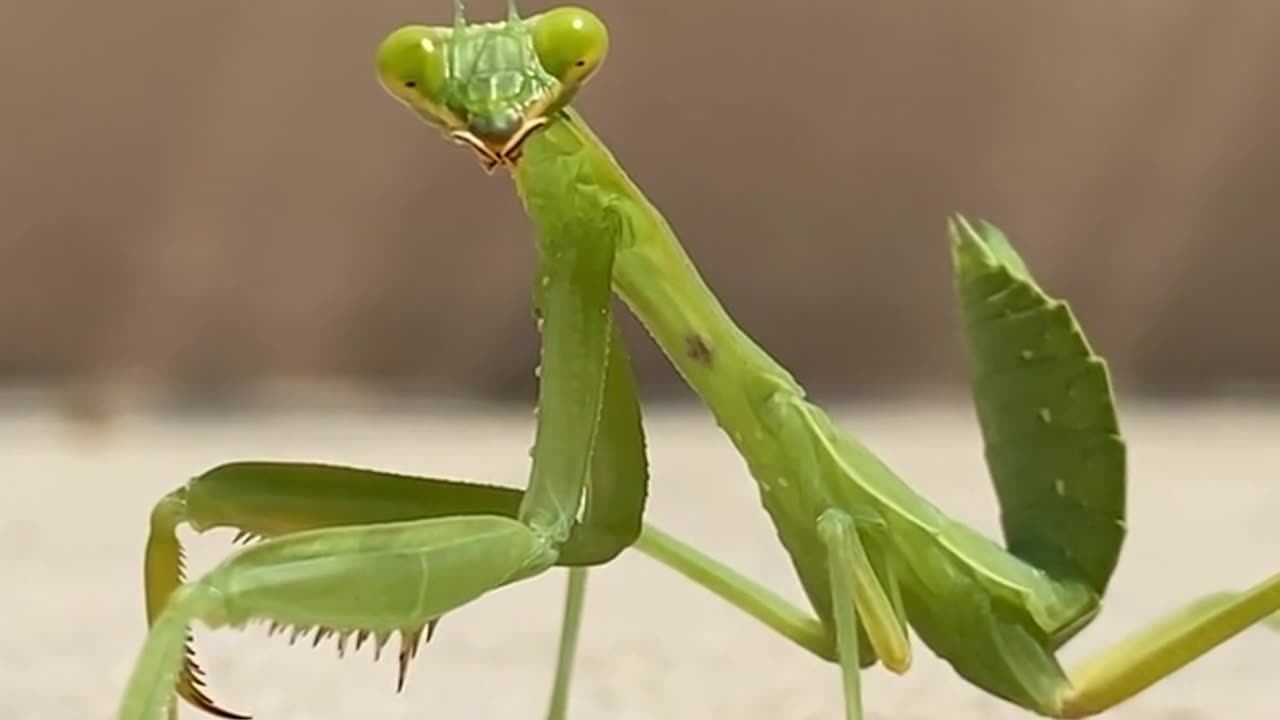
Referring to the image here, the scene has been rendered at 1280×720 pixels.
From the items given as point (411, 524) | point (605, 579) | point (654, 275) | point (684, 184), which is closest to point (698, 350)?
point (654, 275)

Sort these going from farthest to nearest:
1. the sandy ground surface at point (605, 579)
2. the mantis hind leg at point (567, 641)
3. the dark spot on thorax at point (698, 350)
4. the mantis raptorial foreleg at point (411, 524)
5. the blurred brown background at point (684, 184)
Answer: the blurred brown background at point (684, 184)
the sandy ground surface at point (605, 579)
the mantis hind leg at point (567, 641)
the dark spot on thorax at point (698, 350)
the mantis raptorial foreleg at point (411, 524)

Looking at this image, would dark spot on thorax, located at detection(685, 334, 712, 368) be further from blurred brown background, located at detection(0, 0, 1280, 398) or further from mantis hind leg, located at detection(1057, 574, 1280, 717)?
blurred brown background, located at detection(0, 0, 1280, 398)

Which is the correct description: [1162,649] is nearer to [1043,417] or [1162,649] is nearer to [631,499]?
[1043,417]

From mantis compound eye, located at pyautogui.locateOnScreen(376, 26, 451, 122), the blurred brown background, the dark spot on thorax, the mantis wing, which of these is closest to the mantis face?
mantis compound eye, located at pyautogui.locateOnScreen(376, 26, 451, 122)

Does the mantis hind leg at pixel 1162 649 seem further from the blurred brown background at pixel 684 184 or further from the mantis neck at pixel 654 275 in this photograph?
the blurred brown background at pixel 684 184

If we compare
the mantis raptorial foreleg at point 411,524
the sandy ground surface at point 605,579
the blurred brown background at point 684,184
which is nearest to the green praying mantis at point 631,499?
the mantis raptorial foreleg at point 411,524

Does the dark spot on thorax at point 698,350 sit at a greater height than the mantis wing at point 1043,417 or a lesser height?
greater

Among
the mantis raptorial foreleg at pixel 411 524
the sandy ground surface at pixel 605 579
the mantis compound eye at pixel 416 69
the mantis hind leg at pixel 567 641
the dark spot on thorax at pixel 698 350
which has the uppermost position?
the mantis compound eye at pixel 416 69

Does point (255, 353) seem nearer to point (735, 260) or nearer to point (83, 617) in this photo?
point (735, 260)
